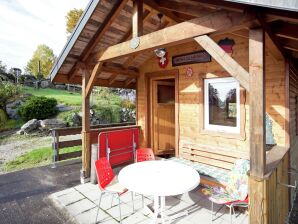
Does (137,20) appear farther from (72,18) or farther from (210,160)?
(72,18)

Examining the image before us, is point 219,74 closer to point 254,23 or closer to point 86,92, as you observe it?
point 254,23

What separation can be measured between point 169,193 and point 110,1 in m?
3.62

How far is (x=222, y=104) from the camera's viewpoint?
4805 millimetres

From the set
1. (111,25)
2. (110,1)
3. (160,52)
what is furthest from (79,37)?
(160,52)

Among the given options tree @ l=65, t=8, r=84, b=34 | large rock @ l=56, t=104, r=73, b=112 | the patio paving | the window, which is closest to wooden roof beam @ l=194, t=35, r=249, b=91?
the window

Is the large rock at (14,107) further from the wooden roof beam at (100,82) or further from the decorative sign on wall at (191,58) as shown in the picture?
the decorative sign on wall at (191,58)

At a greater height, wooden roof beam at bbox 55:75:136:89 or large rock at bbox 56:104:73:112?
wooden roof beam at bbox 55:75:136:89

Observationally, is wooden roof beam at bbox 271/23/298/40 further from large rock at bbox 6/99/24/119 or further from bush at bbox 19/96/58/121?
large rock at bbox 6/99/24/119

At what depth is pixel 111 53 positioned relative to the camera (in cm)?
412

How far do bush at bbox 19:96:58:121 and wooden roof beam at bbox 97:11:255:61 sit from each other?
534 inches

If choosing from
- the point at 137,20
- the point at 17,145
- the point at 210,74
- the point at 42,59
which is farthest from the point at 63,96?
the point at 137,20

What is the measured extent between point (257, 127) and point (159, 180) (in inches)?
57.2

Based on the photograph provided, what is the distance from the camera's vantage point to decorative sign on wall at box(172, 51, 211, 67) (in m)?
4.94

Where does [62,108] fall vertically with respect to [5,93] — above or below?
below
